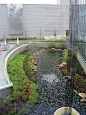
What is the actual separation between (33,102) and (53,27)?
7.06 feet

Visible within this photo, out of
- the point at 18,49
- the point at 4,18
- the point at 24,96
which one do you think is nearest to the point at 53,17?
the point at 4,18

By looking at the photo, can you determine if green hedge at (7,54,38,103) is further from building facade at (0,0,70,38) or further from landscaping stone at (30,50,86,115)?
building facade at (0,0,70,38)

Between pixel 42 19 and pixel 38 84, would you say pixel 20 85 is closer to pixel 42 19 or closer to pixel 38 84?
pixel 38 84

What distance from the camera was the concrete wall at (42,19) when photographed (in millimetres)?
2922

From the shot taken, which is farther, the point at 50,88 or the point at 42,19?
the point at 42,19

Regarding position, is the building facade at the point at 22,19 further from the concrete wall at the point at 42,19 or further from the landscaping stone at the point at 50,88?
the landscaping stone at the point at 50,88

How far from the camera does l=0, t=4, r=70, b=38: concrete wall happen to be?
2922 mm

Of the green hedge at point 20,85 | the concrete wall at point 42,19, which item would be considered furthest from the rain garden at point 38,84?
the concrete wall at point 42,19

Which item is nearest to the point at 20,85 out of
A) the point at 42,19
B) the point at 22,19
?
the point at 22,19

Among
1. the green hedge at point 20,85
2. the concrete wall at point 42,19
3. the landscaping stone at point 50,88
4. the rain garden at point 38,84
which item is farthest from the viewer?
the concrete wall at point 42,19

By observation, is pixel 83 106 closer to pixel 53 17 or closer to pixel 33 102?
pixel 33 102

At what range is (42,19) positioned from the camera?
406cm

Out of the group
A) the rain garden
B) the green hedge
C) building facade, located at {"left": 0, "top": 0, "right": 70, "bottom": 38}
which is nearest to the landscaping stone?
the rain garden

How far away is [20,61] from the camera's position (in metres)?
4.27
